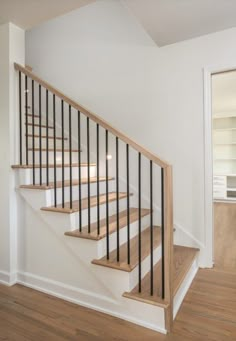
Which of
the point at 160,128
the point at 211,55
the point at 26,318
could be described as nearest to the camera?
the point at 26,318

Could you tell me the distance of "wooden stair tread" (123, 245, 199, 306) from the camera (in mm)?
1772

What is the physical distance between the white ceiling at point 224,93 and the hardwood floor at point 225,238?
218cm

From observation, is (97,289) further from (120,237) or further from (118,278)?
(120,237)

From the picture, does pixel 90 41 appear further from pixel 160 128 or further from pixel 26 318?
pixel 26 318

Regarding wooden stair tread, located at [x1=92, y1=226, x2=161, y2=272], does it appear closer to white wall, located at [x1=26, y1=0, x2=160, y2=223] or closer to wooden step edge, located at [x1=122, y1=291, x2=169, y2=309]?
wooden step edge, located at [x1=122, y1=291, x2=169, y2=309]

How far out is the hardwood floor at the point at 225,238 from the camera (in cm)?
278

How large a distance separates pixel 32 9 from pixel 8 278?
2.49 m

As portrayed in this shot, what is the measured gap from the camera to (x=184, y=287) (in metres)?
2.18

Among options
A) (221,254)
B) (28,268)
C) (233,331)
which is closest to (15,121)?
(28,268)

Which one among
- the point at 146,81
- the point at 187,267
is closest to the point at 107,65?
the point at 146,81

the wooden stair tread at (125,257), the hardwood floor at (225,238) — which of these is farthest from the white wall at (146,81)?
the wooden stair tread at (125,257)

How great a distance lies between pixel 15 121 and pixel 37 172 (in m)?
0.54

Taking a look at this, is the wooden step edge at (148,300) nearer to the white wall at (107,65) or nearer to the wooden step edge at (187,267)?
the wooden step edge at (187,267)

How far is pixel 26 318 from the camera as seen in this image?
1.86 meters
